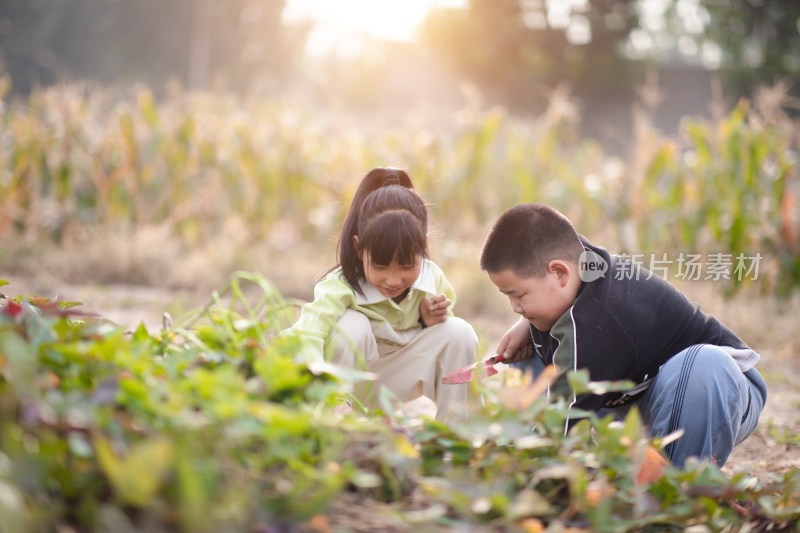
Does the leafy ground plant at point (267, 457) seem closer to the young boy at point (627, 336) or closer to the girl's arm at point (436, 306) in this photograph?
the young boy at point (627, 336)

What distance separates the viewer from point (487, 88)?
67.7ft

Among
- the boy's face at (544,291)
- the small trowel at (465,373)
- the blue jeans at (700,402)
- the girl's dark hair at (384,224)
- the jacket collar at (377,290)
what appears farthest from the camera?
the jacket collar at (377,290)

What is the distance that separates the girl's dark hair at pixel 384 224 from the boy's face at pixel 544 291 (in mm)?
298

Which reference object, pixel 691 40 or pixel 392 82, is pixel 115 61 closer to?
pixel 392 82

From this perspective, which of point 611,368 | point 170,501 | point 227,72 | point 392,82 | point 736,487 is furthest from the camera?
point 392,82

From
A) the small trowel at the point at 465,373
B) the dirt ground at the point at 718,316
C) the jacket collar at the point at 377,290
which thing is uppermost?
the jacket collar at the point at 377,290

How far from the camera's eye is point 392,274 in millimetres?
2045

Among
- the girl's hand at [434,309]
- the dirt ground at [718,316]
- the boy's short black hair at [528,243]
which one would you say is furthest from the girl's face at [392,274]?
the dirt ground at [718,316]

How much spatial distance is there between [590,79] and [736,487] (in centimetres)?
2030

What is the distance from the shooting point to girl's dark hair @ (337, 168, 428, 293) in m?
2.02

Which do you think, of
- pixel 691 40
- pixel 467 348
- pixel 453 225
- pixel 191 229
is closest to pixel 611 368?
pixel 467 348

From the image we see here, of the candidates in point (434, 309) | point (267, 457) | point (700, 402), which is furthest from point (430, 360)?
point (267, 457)

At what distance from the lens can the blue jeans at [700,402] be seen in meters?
1.74

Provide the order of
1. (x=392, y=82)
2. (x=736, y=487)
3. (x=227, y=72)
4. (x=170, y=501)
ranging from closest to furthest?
(x=170, y=501) → (x=736, y=487) → (x=227, y=72) → (x=392, y=82)
